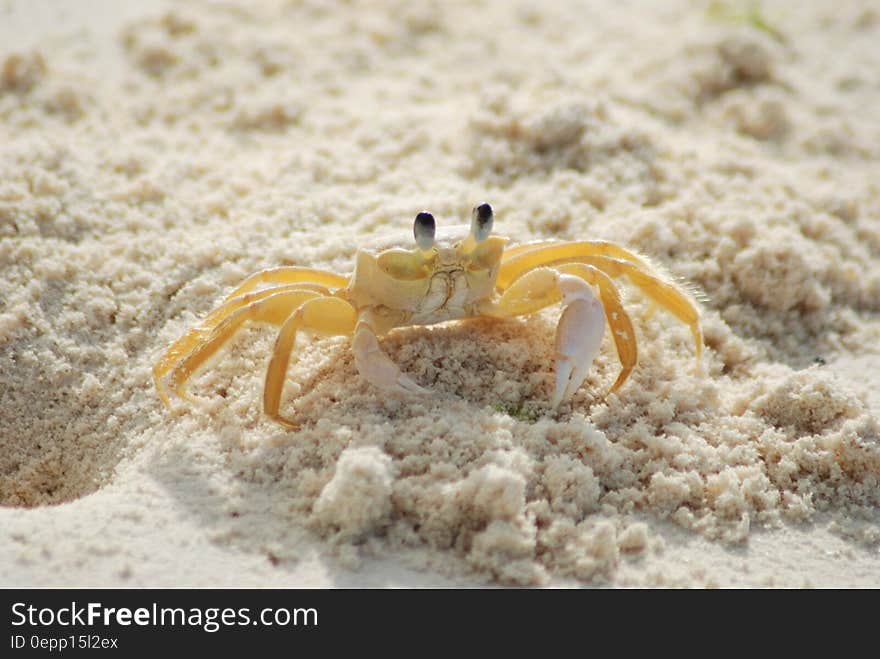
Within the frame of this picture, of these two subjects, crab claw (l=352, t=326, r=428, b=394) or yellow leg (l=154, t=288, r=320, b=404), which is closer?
crab claw (l=352, t=326, r=428, b=394)

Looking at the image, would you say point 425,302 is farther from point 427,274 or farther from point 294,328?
point 294,328

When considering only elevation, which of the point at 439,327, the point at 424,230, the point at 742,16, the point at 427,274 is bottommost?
the point at 439,327

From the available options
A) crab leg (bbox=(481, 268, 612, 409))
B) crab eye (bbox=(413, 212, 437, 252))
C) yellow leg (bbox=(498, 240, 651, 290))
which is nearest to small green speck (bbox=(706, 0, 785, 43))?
yellow leg (bbox=(498, 240, 651, 290))

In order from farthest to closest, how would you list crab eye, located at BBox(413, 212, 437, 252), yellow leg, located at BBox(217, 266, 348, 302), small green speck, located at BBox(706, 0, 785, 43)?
small green speck, located at BBox(706, 0, 785, 43) < yellow leg, located at BBox(217, 266, 348, 302) < crab eye, located at BBox(413, 212, 437, 252)

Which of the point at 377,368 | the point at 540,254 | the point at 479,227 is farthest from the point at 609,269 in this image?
the point at 377,368

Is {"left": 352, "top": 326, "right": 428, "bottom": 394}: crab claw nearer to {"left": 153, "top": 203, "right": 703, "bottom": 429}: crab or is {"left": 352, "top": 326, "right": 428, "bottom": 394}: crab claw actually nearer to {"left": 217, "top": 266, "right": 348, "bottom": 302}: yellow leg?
{"left": 153, "top": 203, "right": 703, "bottom": 429}: crab

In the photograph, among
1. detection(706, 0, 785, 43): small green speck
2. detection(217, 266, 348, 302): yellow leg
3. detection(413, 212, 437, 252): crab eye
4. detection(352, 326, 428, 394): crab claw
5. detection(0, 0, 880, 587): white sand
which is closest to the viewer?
detection(0, 0, 880, 587): white sand

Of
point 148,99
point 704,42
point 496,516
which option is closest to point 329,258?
point 496,516
